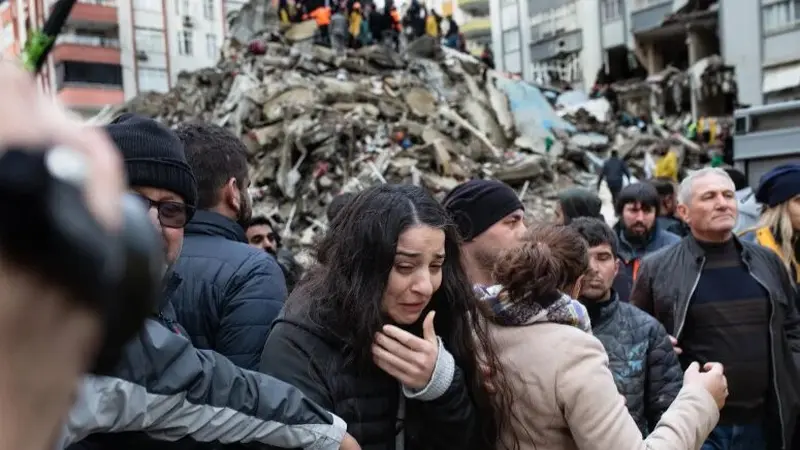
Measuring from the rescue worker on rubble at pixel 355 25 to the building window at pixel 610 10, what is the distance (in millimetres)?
19812

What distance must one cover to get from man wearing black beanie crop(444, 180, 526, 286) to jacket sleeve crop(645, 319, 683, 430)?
790 millimetres

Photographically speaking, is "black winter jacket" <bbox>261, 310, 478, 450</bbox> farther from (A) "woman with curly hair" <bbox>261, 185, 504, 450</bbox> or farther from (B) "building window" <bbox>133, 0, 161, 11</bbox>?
(B) "building window" <bbox>133, 0, 161, 11</bbox>

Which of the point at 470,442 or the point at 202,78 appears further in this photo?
the point at 202,78

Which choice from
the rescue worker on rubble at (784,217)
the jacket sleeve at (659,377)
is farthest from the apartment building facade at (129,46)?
the jacket sleeve at (659,377)

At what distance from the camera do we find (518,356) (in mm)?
2033

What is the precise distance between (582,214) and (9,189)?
4.91 meters

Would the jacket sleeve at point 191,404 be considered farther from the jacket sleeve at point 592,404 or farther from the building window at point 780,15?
the building window at point 780,15

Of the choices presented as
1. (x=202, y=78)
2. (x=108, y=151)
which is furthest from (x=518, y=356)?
(x=202, y=78)

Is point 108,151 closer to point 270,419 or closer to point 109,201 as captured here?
point 109,201

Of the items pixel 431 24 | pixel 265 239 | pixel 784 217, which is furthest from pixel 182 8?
pixel 784 217

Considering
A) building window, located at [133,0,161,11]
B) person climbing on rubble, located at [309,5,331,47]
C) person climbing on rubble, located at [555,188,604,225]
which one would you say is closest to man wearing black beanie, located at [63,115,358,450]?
person climbing on rubble, located at [555,188,604,225]

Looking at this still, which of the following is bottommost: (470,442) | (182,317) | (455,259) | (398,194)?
(470,442)

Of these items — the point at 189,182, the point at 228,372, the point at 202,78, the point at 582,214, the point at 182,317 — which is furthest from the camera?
the point at 202,78

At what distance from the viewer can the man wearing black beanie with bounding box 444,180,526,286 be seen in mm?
2771
